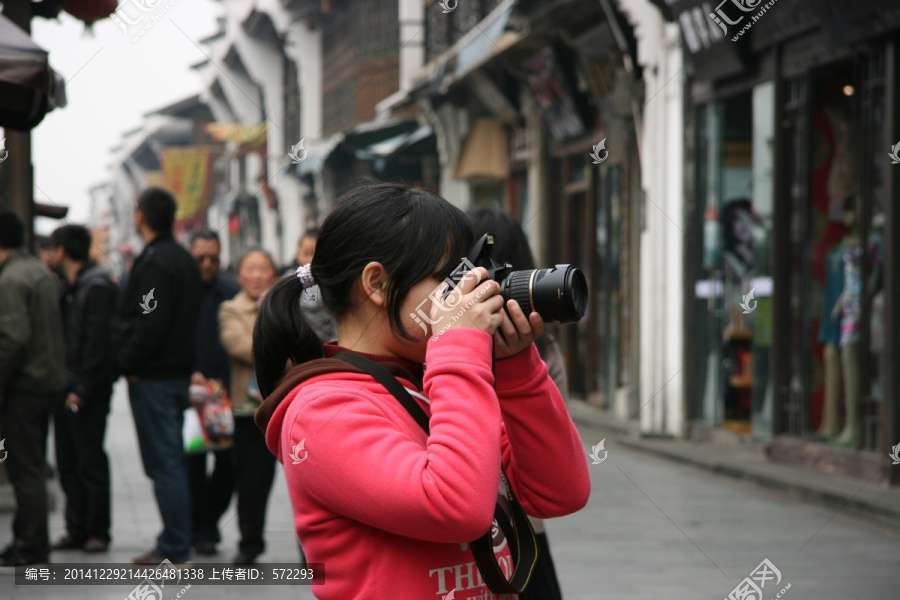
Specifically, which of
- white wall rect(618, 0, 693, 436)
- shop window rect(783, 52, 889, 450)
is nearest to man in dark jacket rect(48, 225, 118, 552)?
shop window rect(783, 52, 889, 450)

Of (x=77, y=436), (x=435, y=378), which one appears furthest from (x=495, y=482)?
(x=77, y=436)

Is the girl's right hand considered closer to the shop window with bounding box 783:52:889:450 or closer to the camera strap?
the camera strap

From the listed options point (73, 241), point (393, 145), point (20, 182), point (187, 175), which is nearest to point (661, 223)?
point (20, 182)

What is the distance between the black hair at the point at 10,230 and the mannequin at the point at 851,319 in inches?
231

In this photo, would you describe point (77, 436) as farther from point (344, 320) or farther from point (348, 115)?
point (348, 115)

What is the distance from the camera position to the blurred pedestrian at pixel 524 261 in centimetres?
336

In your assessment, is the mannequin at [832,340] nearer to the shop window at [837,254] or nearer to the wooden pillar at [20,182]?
the shop window at [837,254]

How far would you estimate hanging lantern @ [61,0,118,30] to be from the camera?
5.42 meters

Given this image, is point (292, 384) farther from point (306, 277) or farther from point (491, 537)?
point (491, 537)

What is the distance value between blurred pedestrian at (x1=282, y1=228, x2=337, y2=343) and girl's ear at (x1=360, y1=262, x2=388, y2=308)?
0.42ft

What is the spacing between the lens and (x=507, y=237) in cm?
366

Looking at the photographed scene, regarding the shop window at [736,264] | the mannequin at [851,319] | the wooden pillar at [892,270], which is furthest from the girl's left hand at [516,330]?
the shop window at [736,264]

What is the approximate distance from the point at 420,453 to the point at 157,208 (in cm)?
465

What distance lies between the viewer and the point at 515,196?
62.0ft
